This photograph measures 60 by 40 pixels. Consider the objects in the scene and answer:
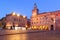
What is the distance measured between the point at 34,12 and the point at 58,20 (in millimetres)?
11960

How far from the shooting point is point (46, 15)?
50188mm

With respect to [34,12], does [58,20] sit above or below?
below

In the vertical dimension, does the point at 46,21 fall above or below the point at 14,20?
below

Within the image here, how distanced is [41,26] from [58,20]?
6513 mm

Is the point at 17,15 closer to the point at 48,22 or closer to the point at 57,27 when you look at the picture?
the point at 48,22

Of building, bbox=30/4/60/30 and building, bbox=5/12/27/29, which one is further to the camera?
building, bbox=30/4/60/30

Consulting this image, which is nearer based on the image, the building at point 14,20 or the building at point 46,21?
the building at point 14,20

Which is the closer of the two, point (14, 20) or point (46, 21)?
point (14, 20)

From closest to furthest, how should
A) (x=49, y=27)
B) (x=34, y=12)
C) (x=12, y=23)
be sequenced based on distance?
(x=12, y=23)
(x=49, y=27)
(x=34, y=12)

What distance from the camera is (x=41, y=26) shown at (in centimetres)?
4769

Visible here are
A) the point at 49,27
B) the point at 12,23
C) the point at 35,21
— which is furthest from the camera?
the point at 35,21

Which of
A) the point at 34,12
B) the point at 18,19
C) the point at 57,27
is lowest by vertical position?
the point at 57,27

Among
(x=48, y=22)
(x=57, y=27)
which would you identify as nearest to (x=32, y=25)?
(x=48, y=22)

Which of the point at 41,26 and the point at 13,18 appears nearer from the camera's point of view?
the point at 13,18
